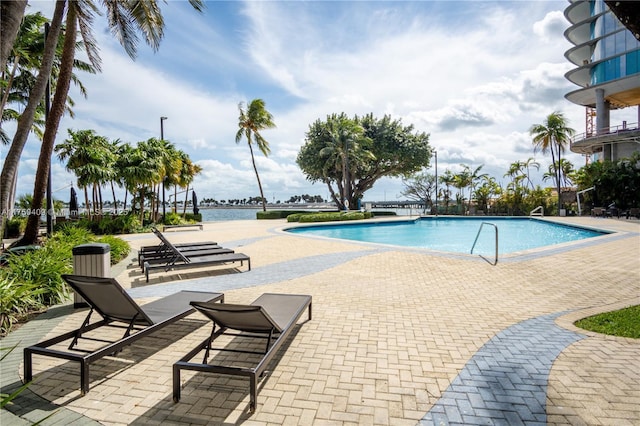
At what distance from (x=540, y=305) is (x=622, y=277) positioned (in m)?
3.29

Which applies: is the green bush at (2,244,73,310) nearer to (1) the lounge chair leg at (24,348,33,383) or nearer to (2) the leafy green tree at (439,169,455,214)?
(1) the lounge chair leg at (24,348,33,383)

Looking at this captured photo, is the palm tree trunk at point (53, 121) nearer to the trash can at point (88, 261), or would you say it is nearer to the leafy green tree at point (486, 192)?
the trash can at point (88, 261)

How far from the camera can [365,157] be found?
29984 mm

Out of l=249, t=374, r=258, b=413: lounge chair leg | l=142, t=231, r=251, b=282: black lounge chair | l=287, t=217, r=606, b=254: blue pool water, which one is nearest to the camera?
l=249, t=374, r=258, b=413: lounge chair leg

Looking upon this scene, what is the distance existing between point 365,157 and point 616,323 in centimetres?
2642

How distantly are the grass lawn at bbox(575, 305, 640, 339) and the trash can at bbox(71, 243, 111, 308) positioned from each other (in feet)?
24.0

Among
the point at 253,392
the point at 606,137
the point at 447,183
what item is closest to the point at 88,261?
the point at 253,392

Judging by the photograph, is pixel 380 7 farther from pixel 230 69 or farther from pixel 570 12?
pixel 570 12

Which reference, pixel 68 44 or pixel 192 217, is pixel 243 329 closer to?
pixel 68 44

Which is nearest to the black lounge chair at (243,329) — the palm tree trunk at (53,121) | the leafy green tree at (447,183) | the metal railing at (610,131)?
the palm tree trunk at (53,121)

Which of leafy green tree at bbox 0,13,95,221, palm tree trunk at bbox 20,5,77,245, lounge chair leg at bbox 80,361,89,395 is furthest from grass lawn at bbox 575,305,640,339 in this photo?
palm tree trunk at bbox 20,5,77,245

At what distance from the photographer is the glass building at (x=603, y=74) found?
30.5m

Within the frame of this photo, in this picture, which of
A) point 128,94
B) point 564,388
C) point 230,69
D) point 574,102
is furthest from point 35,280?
point 574,102

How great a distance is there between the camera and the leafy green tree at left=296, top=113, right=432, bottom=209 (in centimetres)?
3169
